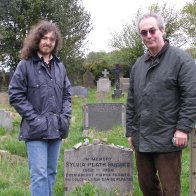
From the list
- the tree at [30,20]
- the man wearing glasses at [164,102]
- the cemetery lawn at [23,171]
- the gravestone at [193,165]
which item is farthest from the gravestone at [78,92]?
the man wearing glasses at [164,102]

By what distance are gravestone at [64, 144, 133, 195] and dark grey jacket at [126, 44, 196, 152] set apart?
1.21 meters

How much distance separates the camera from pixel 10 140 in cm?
831

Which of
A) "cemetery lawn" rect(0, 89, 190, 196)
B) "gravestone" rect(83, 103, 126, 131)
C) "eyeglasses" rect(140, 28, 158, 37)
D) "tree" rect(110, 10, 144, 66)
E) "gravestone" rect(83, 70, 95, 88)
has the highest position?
"tree" rect(110, 10, 144, 66)

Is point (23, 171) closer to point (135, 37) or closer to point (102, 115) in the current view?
point (102, 115)

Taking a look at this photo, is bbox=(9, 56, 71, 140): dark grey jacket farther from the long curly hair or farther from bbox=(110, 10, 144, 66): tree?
bbox=(110, 10, 144, 66): tree

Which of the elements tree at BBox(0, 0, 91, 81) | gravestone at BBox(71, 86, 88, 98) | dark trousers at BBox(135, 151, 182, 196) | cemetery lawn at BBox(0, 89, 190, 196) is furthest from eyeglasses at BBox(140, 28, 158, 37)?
tree at BBox(0, 0, 91, 81)

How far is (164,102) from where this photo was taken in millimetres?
3818

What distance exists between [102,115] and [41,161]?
640 centimetres

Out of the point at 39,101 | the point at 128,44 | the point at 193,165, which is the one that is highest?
the point at 128,44

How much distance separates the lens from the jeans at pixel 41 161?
4.12 m

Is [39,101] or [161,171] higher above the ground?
[39,101]

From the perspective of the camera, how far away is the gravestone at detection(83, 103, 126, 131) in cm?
1045

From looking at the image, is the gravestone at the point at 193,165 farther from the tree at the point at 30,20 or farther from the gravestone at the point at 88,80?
the gravestone at the point at 88,80

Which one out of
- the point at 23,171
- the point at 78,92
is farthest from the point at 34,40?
the point at 78,92
